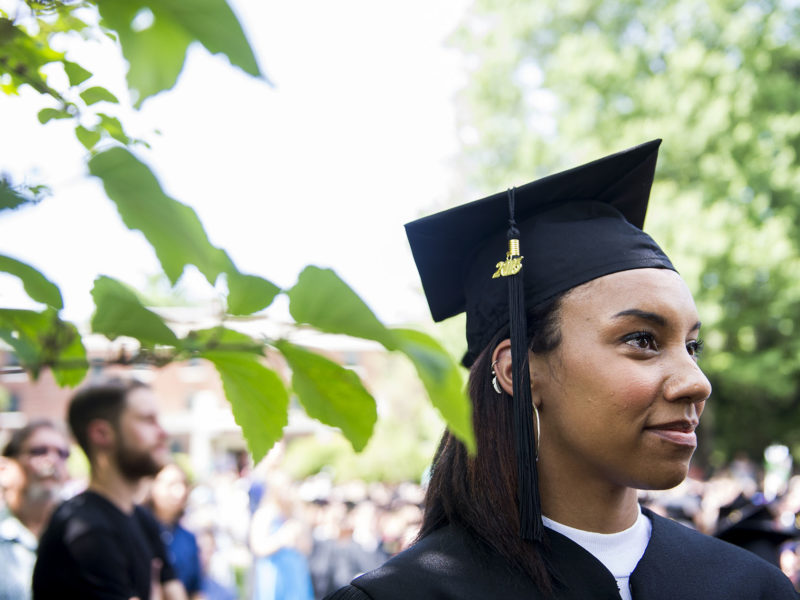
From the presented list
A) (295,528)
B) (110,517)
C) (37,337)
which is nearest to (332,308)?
(37,337)

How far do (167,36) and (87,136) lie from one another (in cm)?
49

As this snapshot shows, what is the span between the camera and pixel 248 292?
73 cm

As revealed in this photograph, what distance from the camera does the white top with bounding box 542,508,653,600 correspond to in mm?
1769

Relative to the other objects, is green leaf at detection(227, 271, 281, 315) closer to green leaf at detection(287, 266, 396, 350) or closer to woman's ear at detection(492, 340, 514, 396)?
green leaf at detection(287, 266, 396, 350)

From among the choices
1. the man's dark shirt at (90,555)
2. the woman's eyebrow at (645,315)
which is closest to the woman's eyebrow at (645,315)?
the woman's eyebrow at (645,315)

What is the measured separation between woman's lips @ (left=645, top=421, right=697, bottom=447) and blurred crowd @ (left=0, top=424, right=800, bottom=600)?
9.63 feet

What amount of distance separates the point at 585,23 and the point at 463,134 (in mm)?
4226

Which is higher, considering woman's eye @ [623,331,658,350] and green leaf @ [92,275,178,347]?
woman's eye @ [623,331,658,350]

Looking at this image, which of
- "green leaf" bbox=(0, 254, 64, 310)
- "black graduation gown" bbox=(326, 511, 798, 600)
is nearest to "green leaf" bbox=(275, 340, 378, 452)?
"green leaf" bbox=(0, 254, 64, 310)

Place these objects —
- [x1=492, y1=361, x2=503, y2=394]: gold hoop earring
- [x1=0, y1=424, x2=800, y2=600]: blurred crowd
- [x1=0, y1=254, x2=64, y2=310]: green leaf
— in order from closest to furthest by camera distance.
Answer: [x1=0, y1=254, x2=64, y2=310]: green leaf
[x1=492, y1=361, x2=503, y2=394]: gold hoop earring
[x1=0, y1=424, x2=800, y2=600]: blurred crowd

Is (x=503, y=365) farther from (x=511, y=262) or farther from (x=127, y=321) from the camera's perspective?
(x=127, y=321)

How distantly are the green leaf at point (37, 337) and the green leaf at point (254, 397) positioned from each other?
14 centimetres

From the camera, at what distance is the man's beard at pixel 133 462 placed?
4.11m

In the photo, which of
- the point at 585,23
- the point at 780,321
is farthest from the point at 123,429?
the point at 585,23
